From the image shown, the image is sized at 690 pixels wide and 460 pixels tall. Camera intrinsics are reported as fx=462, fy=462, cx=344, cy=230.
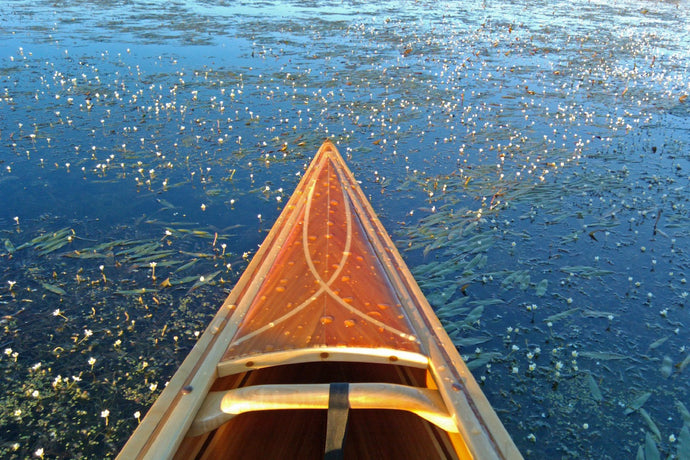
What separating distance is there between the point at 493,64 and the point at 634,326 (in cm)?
1291

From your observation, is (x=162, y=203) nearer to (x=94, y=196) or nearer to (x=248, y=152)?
(x=94, y=196)

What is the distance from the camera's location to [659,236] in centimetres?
715

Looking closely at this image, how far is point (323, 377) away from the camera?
444 centimetres

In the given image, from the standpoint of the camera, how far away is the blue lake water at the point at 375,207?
4.55 m

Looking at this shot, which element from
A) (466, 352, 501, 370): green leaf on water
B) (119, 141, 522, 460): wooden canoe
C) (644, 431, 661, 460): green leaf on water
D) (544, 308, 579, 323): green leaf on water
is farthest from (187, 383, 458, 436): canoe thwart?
(544, 308, 579, 323): green leaf on water

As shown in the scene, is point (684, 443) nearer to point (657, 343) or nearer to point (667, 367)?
point (667, 367)

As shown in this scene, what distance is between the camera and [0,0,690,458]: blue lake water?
4555mm

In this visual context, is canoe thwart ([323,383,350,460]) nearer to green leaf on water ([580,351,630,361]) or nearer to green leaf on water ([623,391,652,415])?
green leaf on water ([623,391,652,415])

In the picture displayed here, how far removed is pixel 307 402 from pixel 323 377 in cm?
107

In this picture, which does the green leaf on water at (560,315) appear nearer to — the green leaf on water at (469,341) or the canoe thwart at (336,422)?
the green leaf on water at (469,341)

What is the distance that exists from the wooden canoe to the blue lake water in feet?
3.31

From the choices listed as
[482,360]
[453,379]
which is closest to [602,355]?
[482,360]

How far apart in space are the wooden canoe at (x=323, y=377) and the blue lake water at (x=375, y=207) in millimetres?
1007

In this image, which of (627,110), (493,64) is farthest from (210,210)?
(493,64)
